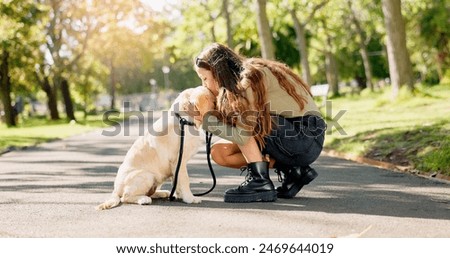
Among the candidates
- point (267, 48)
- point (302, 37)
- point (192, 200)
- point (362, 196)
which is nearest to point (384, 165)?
point (362, 196)

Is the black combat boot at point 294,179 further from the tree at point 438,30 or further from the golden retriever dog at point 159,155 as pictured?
the tree at point 438,30

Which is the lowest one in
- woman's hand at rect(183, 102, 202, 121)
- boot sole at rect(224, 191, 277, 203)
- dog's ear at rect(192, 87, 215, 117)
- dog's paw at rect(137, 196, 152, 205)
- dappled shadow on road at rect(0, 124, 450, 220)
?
dappled shadow on road at rect(0, 124, 450, 220)

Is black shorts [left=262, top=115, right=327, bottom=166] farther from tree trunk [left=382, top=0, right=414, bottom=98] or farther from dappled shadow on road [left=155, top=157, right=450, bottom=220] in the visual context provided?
tree trunk [left=382, top=0, right=414, bottom=98]

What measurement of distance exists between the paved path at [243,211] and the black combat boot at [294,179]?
0.40 ft

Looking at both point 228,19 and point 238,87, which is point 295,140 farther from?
point 228,19

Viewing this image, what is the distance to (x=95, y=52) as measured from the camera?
144ft

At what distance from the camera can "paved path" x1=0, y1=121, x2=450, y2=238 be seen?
213 inches

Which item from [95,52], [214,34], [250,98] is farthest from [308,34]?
[250,98]

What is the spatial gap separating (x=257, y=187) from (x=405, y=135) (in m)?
6.04

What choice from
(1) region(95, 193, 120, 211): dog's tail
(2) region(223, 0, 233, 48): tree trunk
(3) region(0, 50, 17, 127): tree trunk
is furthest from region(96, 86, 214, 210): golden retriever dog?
(3) region(0, 50, 17, 127): tree trunk

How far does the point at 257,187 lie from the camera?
22.5 feet

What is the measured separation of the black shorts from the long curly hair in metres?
0.22
